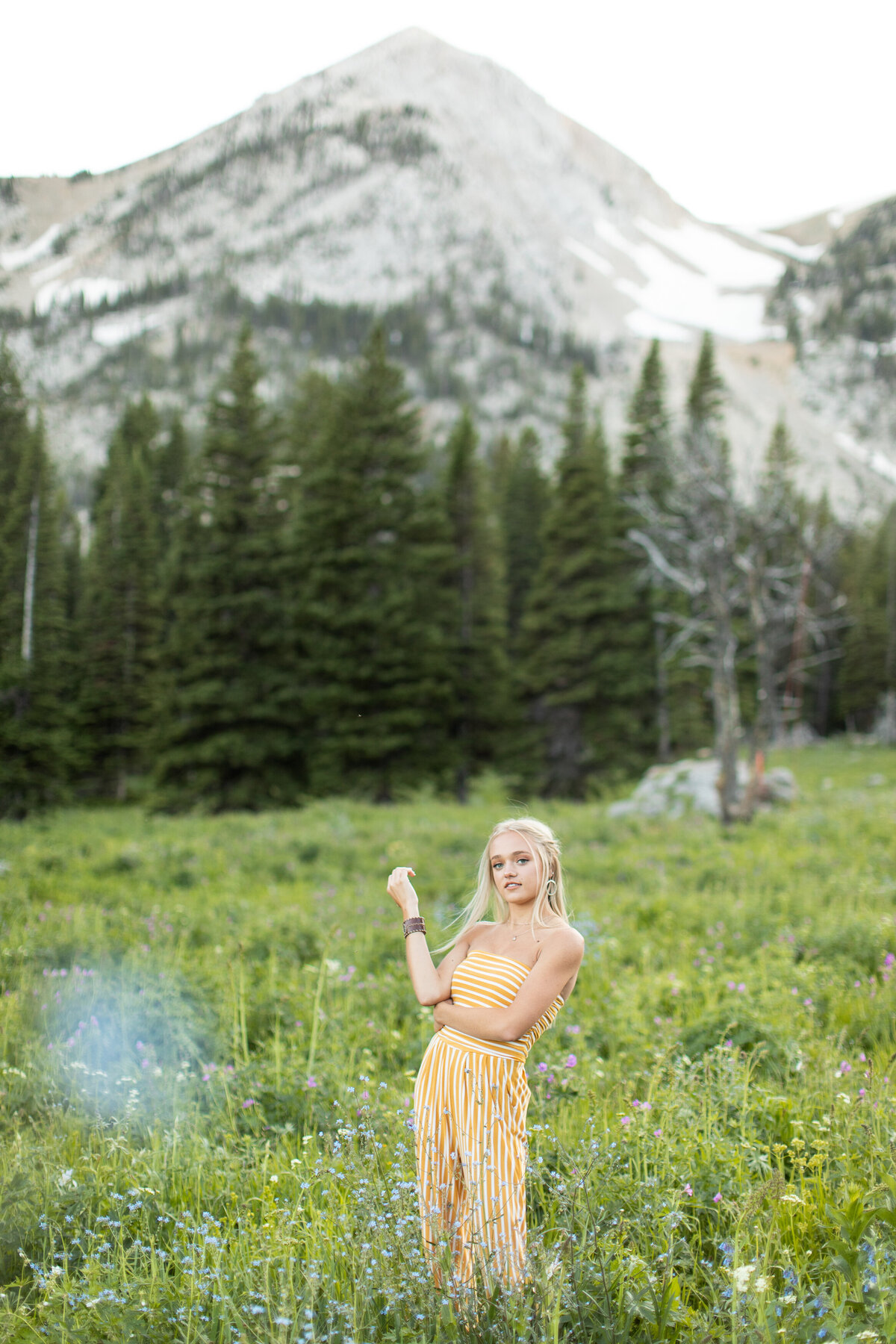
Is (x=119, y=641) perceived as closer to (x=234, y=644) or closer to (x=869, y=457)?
(x=234, y=644)

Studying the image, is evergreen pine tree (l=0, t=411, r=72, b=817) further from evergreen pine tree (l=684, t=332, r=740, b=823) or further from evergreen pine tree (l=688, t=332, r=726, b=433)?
evergreen pine tree (l=688, t=332, r=726, b=433)

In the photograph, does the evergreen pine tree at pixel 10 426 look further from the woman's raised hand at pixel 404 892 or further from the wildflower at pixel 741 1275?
the wildflower at pixel 741 1275

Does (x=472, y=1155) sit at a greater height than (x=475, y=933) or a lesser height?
lesser

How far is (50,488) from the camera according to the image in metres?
17.6

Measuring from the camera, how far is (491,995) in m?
2.55

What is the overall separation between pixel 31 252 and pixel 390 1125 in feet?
42.1

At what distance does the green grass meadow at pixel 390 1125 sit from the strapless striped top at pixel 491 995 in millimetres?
501

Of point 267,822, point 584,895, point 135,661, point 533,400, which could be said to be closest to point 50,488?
point 267,822

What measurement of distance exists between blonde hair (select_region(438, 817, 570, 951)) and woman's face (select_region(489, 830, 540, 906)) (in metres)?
0.01

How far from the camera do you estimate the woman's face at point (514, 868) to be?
8.83ft

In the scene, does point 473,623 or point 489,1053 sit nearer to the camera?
point 489,1053

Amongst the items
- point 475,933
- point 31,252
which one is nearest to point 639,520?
point 31,252

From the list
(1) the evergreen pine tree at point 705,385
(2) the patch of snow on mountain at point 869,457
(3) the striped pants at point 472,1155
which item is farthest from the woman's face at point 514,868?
(2) the patch of snow on mountain at point 869,457

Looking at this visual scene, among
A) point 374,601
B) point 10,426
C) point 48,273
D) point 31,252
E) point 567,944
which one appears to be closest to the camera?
point 567,944
